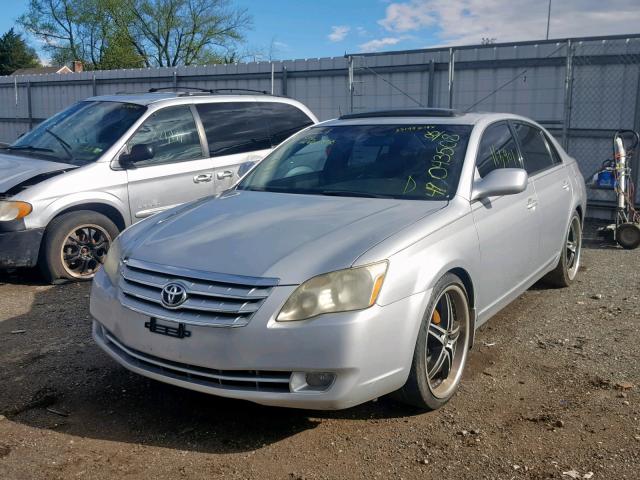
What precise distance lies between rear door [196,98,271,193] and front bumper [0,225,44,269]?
6.19ft

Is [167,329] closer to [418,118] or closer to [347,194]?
[347,194]

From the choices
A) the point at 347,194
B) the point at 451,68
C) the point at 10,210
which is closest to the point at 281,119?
the point at 10,210

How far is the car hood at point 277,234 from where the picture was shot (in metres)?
3.25

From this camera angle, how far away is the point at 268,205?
419 cm

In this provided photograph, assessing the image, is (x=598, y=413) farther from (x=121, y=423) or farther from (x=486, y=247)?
(x=121, y=423)

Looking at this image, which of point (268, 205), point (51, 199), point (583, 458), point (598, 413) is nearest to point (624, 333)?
point (598, 413)

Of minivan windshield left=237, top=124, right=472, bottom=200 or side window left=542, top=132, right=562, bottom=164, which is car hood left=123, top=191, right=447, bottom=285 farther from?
side window left=542, top=132, right=562, bottom=164

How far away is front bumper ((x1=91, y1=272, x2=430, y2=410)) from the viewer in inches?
120

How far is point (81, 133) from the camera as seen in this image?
22.8 feet

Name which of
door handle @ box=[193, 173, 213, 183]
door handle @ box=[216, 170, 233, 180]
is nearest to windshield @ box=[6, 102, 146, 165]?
door handle @ box=[193, 173, 213, 183]

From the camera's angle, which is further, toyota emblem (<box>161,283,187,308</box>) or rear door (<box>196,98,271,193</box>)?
rear door (<box>196,98,271,193</box>)

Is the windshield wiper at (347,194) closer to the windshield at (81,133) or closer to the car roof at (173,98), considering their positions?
the windshield at (81,133)

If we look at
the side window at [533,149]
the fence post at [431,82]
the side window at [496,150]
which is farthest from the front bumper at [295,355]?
the fence post at [431,82]

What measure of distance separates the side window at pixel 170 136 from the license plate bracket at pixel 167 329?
3.66m
